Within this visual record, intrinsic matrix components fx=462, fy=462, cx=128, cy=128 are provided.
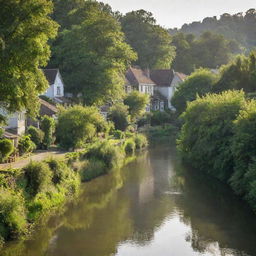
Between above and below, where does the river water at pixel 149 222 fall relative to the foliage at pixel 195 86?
below

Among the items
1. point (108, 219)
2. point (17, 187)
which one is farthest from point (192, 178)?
point (17, 187)

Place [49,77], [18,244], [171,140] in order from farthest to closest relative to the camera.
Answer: [171,140] < [49,77] < [18,244]

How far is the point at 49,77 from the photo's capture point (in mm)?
61625

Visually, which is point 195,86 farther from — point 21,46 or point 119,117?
point 21,46

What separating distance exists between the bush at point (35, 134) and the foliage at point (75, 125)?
1838 millimetres

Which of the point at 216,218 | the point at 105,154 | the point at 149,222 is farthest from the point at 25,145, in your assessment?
the point at 216,218

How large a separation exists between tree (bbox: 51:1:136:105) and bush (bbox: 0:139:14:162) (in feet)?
86.9

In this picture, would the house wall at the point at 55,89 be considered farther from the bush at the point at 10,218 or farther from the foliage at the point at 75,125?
the bush at the point at 10,218

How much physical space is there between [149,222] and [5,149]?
12.8 m

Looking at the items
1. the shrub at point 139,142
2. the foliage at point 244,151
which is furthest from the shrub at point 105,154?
the shrub at point 139,142

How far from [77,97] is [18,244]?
4179cm

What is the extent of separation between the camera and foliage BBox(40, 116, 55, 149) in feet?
147

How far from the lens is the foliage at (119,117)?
6266 cm

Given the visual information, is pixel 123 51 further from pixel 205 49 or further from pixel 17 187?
pixel 205 49
